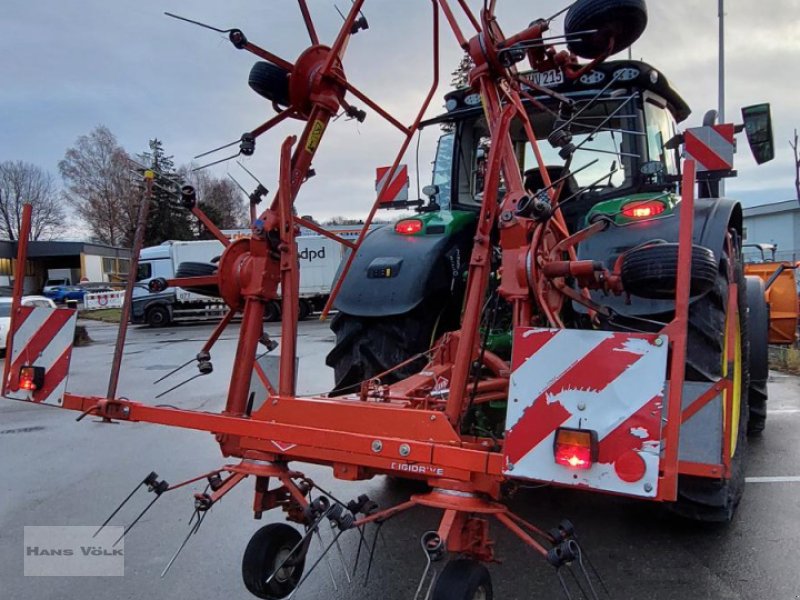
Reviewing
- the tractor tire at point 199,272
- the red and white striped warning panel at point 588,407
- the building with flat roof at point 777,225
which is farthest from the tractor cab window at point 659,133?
the building with flat roof at point 777,225

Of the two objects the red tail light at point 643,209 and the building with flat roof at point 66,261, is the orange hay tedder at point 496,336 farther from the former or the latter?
the building with flat roof at point 66,261

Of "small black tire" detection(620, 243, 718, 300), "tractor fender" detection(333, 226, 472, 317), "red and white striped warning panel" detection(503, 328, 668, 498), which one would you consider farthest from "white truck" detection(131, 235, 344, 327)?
"red and white striped warning panel" detection(503, 328, 668, 498)

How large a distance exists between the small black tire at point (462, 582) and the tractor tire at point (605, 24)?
2.04 m

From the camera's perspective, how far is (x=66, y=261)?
48.4 metres

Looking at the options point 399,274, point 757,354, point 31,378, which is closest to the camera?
point 31,378

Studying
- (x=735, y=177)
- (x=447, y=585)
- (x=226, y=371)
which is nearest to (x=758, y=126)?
(x=735, y=177)

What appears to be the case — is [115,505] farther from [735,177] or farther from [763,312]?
[763,312]

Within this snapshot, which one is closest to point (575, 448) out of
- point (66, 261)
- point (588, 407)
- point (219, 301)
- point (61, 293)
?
point (588, 407)

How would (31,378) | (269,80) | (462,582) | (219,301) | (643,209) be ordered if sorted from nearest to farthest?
1. (462,582)
2. (31,378)
3. (269,80)
4. (643,209)
5. (219,301)

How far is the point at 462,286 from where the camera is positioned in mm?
3971

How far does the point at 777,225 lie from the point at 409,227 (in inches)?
1542

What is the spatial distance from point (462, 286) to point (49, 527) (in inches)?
114

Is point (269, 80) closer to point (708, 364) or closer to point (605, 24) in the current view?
point (605, 24)

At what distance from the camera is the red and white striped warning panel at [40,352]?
3.00 m
